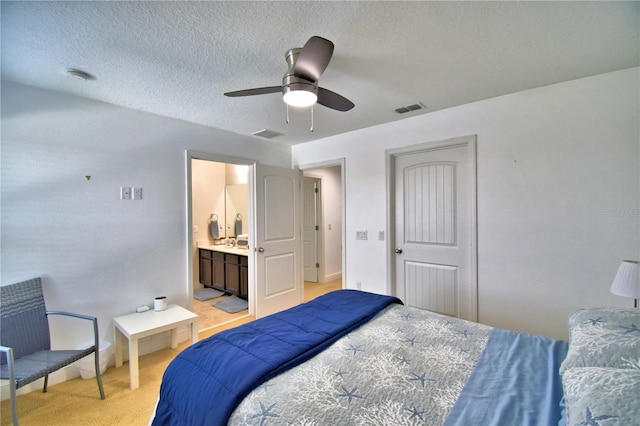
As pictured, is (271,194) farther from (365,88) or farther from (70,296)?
(70,296)

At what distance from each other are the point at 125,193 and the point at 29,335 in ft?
4.14

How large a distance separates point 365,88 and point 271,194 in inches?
76.3

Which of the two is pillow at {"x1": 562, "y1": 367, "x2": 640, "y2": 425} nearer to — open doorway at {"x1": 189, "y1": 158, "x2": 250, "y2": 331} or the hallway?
the hallway

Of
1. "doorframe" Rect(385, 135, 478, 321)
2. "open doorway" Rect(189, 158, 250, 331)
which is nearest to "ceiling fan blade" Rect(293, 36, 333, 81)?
"doorframe" Rect(385, 135, 478, 321)

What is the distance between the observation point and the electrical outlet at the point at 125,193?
266 centimetres

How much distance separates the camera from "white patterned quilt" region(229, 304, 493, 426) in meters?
1.00

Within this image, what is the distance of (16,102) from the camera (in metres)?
2.14

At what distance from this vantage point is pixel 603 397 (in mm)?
816

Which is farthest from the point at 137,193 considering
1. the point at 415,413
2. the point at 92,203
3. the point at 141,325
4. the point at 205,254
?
the point at 415,413

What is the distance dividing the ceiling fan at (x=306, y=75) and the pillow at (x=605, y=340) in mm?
1694

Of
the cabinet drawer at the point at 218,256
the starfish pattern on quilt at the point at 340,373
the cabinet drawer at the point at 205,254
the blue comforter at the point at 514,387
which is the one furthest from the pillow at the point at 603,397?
the cabinet drawer at the point at 205,254

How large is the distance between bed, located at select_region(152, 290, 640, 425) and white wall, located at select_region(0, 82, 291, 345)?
172 centimetres

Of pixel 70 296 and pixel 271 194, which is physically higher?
pixel 271 194

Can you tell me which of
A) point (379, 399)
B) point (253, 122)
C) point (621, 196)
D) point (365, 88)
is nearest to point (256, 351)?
point (379, 399)
